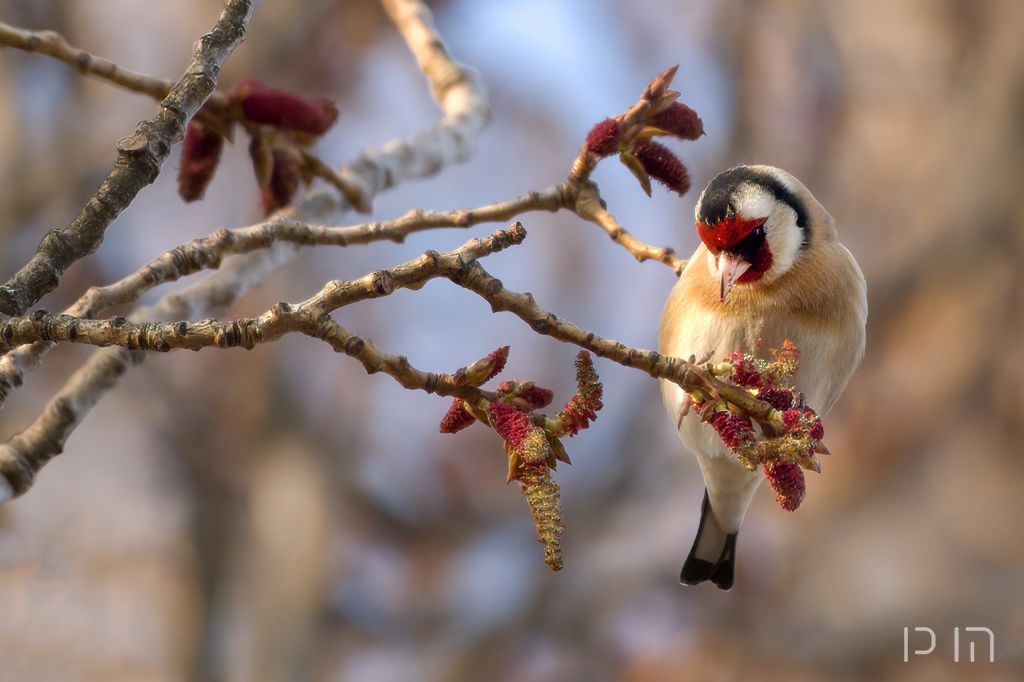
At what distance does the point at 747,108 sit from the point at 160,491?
2775 mm

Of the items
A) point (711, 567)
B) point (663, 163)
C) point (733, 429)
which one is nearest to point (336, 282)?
point (733, 429)

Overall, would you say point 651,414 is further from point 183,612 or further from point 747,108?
point 183,612

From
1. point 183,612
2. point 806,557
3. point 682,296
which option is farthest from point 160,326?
point 806,557

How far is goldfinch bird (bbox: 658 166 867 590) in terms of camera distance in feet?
3.77

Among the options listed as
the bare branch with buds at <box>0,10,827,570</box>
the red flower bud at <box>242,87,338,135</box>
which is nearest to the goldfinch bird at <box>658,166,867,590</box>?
the bare branch with buds at <box>0,10,827,570</box>

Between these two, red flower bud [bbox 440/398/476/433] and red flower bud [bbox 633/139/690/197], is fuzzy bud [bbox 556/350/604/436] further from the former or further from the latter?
red flower bud [bbox 633/139/690/197]

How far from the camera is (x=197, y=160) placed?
4.00 feet

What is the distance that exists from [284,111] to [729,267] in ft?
2.16

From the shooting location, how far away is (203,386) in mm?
3557

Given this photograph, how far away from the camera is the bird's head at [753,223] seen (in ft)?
3.71

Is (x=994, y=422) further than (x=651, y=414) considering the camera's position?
Yes

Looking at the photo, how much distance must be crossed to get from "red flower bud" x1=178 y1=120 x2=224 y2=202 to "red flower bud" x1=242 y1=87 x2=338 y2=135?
2.5 inches

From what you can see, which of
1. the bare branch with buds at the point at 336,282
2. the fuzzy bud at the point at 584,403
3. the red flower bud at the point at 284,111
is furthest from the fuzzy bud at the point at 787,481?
the red flower bud at the point at 284,111

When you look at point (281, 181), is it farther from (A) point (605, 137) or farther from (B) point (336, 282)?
(B) point (336, 282)
